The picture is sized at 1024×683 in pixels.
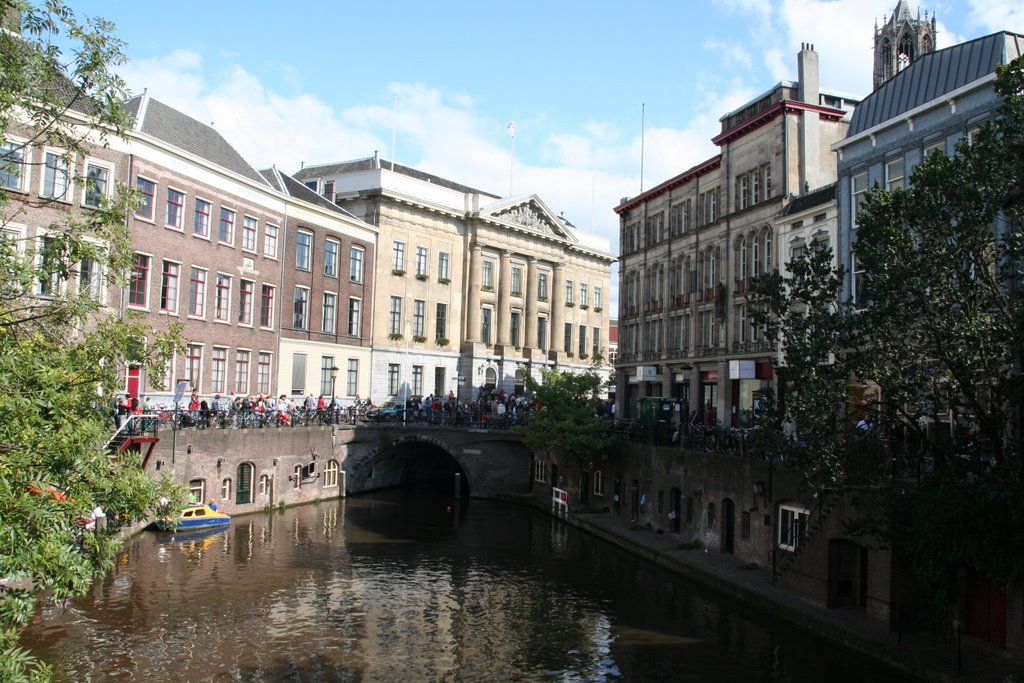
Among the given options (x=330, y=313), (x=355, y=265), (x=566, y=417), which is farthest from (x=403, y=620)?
(x=355, y=265)

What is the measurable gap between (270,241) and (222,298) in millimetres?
5312

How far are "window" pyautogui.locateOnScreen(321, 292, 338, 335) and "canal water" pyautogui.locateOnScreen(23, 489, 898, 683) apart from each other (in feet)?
66.2

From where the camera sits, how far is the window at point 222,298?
44.5m

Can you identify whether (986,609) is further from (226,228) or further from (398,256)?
(398,256)

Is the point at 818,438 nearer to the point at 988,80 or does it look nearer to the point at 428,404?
the point at 988,80

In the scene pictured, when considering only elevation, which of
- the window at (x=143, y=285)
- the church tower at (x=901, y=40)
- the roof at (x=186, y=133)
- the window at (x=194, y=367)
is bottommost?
the window at (x=194, y=367)

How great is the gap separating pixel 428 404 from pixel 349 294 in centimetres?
922

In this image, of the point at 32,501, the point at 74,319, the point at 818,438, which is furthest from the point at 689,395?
the point at 32,501

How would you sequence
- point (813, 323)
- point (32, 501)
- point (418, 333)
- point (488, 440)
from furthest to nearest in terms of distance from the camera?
point (418, 333)
point (488, 440)
point (813, 323)
point (32, 501)

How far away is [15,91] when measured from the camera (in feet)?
38.4

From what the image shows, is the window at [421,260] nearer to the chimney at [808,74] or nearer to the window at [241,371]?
the window at [241,371]

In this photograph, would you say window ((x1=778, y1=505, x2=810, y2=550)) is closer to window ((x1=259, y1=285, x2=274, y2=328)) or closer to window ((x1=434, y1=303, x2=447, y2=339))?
window ((x1=259, y1=285, x2=274, y2=328))

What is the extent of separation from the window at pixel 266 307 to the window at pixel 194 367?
522 cm

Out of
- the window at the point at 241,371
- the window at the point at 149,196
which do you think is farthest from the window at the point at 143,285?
the window at the point at 241,371
